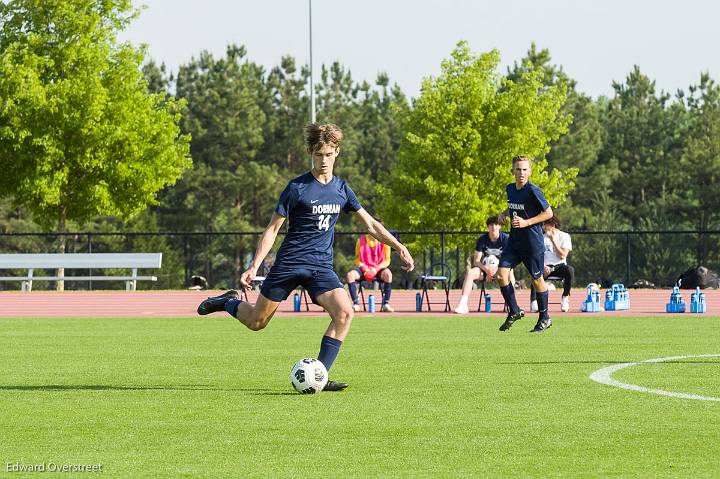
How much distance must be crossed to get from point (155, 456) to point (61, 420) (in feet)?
5.58

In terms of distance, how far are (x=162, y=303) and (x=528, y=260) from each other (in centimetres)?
1539

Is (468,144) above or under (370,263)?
above

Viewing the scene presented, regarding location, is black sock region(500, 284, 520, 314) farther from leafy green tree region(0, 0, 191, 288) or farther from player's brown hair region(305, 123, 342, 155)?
leafy green tree region(0, 0, 191, 288)

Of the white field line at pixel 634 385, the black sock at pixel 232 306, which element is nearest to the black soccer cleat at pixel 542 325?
the white field line at pixel 634 385

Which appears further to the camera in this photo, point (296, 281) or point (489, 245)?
point (489, 245)

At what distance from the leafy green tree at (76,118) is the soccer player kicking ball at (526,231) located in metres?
29.7

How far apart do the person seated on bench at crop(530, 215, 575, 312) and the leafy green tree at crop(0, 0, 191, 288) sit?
2465 cm

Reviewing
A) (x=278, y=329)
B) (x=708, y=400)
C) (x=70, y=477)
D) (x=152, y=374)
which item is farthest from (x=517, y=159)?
(x=70, y=477)

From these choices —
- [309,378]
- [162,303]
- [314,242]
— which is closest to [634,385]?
[309,378]

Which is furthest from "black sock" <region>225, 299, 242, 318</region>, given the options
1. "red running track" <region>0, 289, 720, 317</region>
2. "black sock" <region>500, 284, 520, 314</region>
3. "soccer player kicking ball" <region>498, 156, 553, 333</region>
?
"red running track" <region>0, 289, 720, 317</region>

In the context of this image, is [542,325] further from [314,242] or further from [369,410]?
[369,410]

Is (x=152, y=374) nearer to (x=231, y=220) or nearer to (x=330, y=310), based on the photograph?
(x=330, y=310)

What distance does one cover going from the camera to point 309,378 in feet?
31.5

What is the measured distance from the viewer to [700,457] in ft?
21.5
